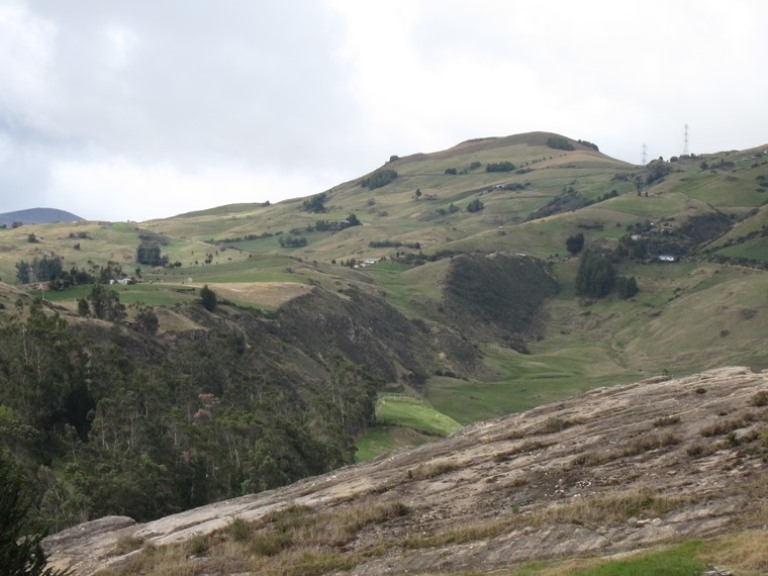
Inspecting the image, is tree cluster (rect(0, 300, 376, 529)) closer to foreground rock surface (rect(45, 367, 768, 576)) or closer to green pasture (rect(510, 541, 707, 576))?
foreground rock surface (rect(45, 367, 768, 576))

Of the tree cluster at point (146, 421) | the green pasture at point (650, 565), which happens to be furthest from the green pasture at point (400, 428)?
the green pasture at point (650, 565)

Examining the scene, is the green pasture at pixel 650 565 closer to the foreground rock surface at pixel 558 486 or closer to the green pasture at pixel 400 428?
the foreground rock surface at pixel 558 486

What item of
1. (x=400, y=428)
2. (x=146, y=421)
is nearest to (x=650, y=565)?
(x=146, y=421)

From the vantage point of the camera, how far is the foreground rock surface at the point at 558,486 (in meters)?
27.4

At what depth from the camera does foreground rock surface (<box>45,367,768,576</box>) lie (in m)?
27.4

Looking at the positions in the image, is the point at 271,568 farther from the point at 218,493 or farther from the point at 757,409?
the point at 218,493

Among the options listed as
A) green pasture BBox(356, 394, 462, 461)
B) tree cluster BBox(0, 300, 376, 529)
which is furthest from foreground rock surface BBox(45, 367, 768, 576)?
green pasture BBox(356, 394, 462, 461)

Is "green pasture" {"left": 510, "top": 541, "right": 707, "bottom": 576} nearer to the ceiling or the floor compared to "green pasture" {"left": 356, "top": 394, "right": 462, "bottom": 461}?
nearer to the ceiling

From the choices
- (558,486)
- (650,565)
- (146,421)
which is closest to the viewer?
(650,565)

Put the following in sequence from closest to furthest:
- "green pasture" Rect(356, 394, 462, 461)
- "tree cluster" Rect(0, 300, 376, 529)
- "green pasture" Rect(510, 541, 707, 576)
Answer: "green pasture" Rect(510, 541, 707, 576) → "tree cluster" Rect(0, 300, 376, 529) → "green pasture" Rect(356, 394, 462, 461)

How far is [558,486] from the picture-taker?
3362cm

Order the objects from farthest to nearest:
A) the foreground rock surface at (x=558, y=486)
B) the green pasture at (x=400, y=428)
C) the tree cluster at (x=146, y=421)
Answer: the green pasture at (x=400, y=428)
the tree cluster at (x=146, y=421)
the foreground rock surface at (x=558, y=486)

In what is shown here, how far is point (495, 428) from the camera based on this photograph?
4906 cm

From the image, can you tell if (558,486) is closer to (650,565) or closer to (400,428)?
(650,565)
